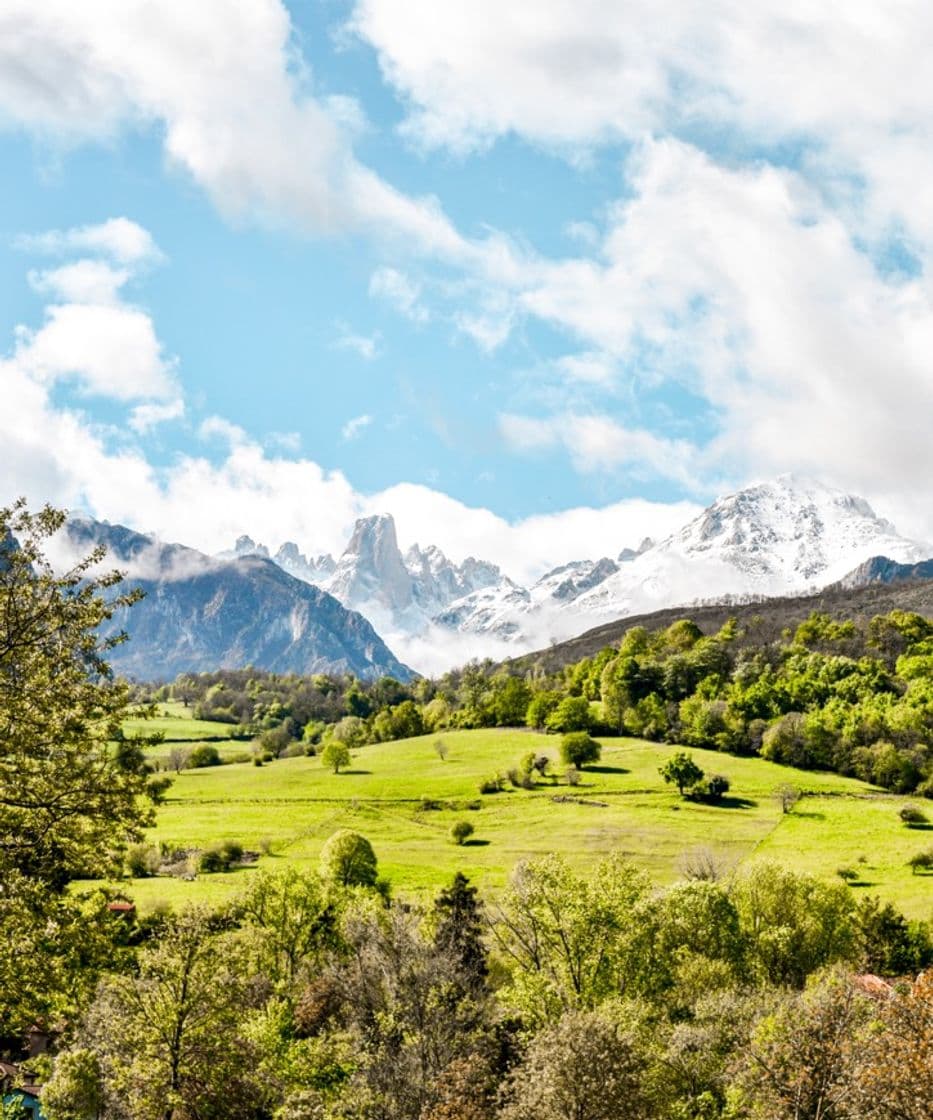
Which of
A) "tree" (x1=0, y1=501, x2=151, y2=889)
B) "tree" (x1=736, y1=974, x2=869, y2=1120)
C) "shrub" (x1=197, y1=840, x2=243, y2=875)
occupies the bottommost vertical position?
"shrub" (x1=197, y1=840, x2=243, y2=875)

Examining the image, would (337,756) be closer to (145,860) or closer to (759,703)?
(145,860)

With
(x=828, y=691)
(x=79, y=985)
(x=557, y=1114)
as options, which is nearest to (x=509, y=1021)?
(x=557, y=1114)

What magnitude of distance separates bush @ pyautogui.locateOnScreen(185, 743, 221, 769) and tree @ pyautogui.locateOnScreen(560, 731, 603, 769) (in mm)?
76125

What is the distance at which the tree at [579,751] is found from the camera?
130625mm

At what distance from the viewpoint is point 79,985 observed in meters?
21.0

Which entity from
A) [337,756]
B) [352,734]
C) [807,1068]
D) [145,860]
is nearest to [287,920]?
[145,860]

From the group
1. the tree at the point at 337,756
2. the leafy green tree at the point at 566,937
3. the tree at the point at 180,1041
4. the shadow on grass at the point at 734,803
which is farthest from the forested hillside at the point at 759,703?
the tree at the point at 180,1041

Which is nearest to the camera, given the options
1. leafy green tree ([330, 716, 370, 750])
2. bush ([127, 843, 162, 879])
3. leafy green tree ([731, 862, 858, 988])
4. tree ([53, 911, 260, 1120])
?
tree ([53, 911, 260, 1120])

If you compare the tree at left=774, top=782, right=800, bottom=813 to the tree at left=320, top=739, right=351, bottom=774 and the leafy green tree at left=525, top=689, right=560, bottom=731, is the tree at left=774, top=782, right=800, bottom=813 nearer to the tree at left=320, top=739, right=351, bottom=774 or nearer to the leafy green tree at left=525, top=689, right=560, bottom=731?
the leafy green tree at left=525, top=689, right=560, bottom=731

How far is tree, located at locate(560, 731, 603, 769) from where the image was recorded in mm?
130625

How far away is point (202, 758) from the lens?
169 m

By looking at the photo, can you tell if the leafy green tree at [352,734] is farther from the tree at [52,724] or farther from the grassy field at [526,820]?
the tree at [52,724]

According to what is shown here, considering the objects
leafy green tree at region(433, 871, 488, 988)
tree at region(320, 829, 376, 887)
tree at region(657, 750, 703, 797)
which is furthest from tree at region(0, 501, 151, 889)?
tree at region(657, 750, 703, 797)

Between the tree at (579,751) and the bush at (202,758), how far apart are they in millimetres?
76125
